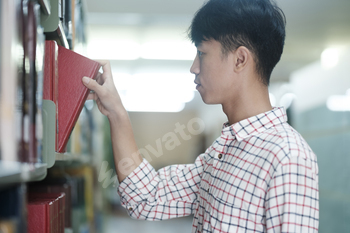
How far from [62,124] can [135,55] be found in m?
1.98

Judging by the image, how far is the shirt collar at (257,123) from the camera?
867 millimetres

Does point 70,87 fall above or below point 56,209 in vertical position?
above

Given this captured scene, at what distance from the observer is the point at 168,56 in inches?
110

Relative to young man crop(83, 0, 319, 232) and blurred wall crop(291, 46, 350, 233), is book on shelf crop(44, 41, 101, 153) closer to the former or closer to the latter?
young man crop(83, 0, 319, 232)

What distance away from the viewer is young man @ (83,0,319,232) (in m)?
0.72

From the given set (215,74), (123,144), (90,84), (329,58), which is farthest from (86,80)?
(329,58)

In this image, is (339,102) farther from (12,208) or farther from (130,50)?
(12,208)

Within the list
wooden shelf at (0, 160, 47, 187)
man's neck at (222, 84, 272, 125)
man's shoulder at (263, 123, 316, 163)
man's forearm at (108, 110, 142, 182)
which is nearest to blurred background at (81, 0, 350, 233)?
man's forearm at (108, 110, 142, 182)

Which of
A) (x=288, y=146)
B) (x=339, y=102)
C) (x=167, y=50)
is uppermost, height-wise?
(x=167, y=50)

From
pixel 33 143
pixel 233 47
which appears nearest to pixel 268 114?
pixel 233 47

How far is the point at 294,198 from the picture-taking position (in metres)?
0.70

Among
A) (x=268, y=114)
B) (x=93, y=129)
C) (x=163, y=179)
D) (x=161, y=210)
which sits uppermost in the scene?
(x=93, y=129)

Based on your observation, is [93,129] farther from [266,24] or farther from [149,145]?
[266,24]

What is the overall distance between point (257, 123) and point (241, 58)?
0.19 m
